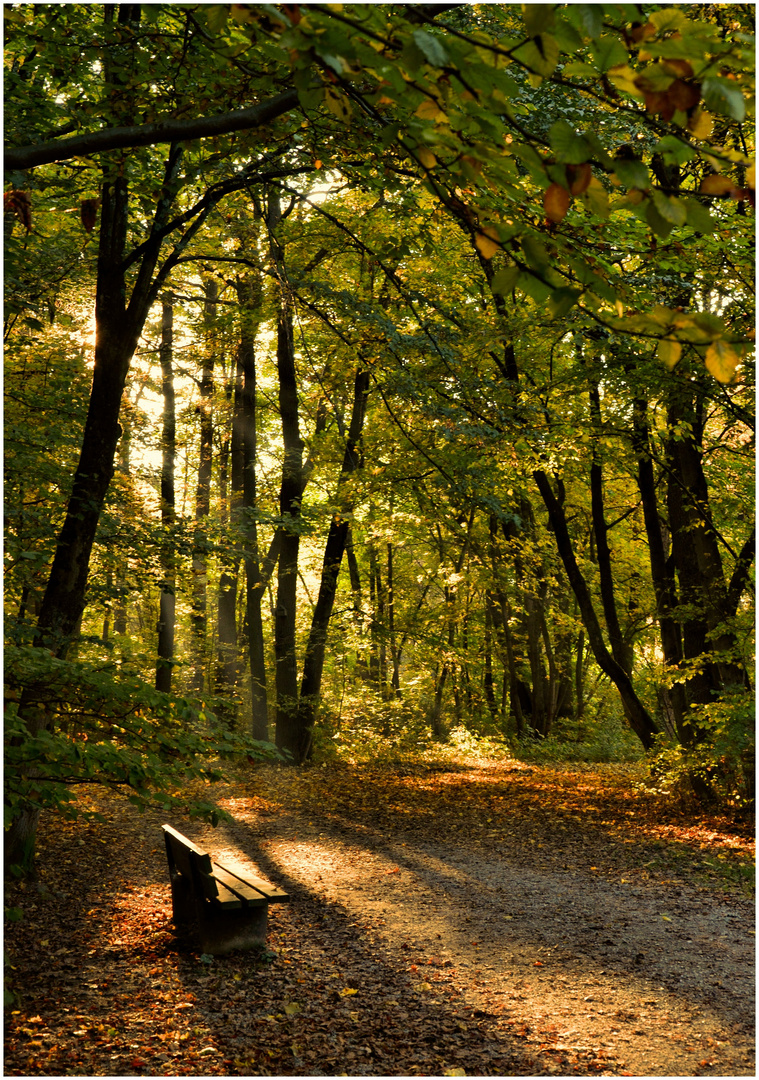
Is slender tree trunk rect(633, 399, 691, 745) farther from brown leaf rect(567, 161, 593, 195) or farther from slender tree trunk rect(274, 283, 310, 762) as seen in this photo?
brown leaf rect(567, 161, 593, 195)

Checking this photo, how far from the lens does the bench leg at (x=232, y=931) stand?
4.94 metres

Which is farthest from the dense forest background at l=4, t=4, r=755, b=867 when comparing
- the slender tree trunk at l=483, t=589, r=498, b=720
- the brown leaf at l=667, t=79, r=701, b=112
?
the slender tree trunk at l=483, t=589, r=498, b=720

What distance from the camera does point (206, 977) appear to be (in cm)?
461

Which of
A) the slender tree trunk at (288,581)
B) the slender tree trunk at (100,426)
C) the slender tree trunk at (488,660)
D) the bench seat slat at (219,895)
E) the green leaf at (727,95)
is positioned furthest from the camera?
the slender tree trunk at (488,660)

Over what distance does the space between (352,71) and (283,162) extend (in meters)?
5.08

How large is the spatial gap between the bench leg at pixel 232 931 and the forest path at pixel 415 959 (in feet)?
0.44

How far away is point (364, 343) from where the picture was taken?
27.9 ft

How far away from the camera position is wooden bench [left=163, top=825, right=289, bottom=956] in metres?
4.79

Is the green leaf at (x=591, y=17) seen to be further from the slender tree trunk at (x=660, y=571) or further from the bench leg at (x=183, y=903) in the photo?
the slender tree trunk at (x=660, y=571)

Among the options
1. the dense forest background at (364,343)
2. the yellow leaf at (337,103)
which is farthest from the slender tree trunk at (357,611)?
the yellow leaf at (337,103)

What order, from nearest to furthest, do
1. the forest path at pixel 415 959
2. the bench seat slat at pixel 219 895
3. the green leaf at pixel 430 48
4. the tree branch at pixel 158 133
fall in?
the green leaf at pixel 430 48 < the tree branch at pixel 158 133 < the forest path at pixel 415 959 < the bench seat slat at pixel 219 895

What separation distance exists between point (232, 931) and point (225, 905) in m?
0.45

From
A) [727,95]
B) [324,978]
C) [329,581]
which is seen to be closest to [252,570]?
[329,581]

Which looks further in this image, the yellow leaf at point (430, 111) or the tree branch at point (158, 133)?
the tree branch at point (158, 133)
